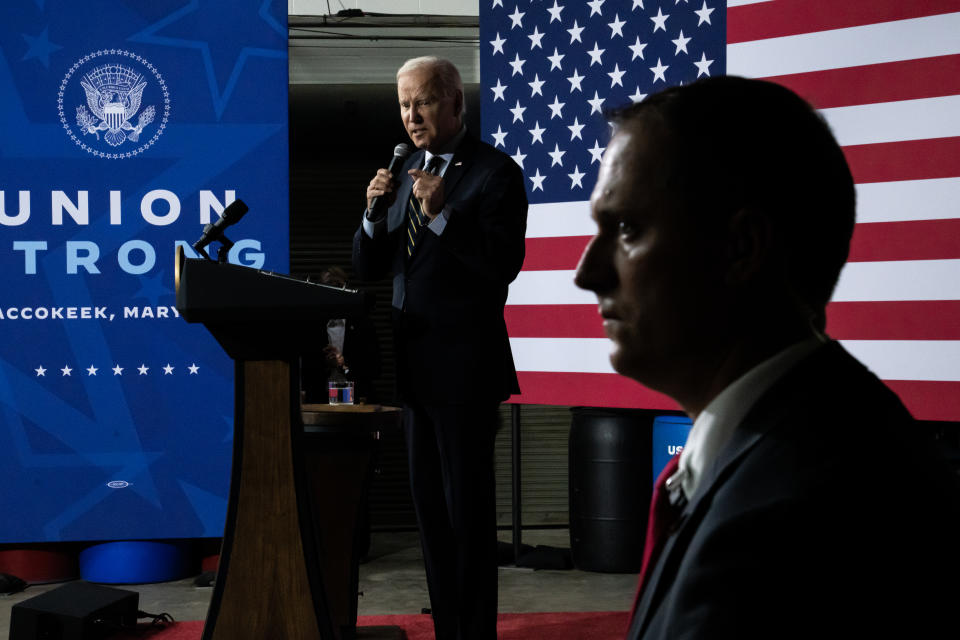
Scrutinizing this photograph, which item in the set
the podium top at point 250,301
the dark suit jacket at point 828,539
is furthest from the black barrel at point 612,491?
the dark suit jacket at point 828,539

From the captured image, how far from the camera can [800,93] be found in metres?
4.11

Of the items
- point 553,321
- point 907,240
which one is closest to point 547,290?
point 553,321

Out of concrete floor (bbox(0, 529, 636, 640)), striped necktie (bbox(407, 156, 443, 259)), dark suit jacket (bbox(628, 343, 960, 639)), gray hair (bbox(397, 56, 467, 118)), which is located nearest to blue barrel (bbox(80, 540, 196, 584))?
concrete floor (bbox(0, 529, 636, 640))

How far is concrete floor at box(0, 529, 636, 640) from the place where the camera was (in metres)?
3.71

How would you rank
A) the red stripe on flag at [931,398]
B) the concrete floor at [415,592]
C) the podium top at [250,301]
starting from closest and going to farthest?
the podium top at [250,301] → the red stripe on flag at [931,398] → the concrete floor at [415,592]

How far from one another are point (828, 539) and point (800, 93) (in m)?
3.96

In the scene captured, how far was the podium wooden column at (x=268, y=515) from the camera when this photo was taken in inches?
88.6

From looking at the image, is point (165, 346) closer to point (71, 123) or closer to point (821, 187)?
point (71, 123)

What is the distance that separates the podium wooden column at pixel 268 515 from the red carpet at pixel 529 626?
1.03 metres

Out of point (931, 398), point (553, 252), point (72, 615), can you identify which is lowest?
point (72, 615)

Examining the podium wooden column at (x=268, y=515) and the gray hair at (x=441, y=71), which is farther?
the gray hair at (x=441, y=71)

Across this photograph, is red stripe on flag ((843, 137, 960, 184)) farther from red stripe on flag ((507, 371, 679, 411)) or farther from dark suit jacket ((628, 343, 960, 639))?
dark suit jacket ((628, 343, 960, 639))

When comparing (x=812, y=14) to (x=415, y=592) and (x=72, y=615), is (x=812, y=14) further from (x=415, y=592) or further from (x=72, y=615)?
(x=72, y=615)

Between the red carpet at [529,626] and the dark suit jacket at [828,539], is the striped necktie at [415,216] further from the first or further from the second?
the dark suit jacket at [828,539]
